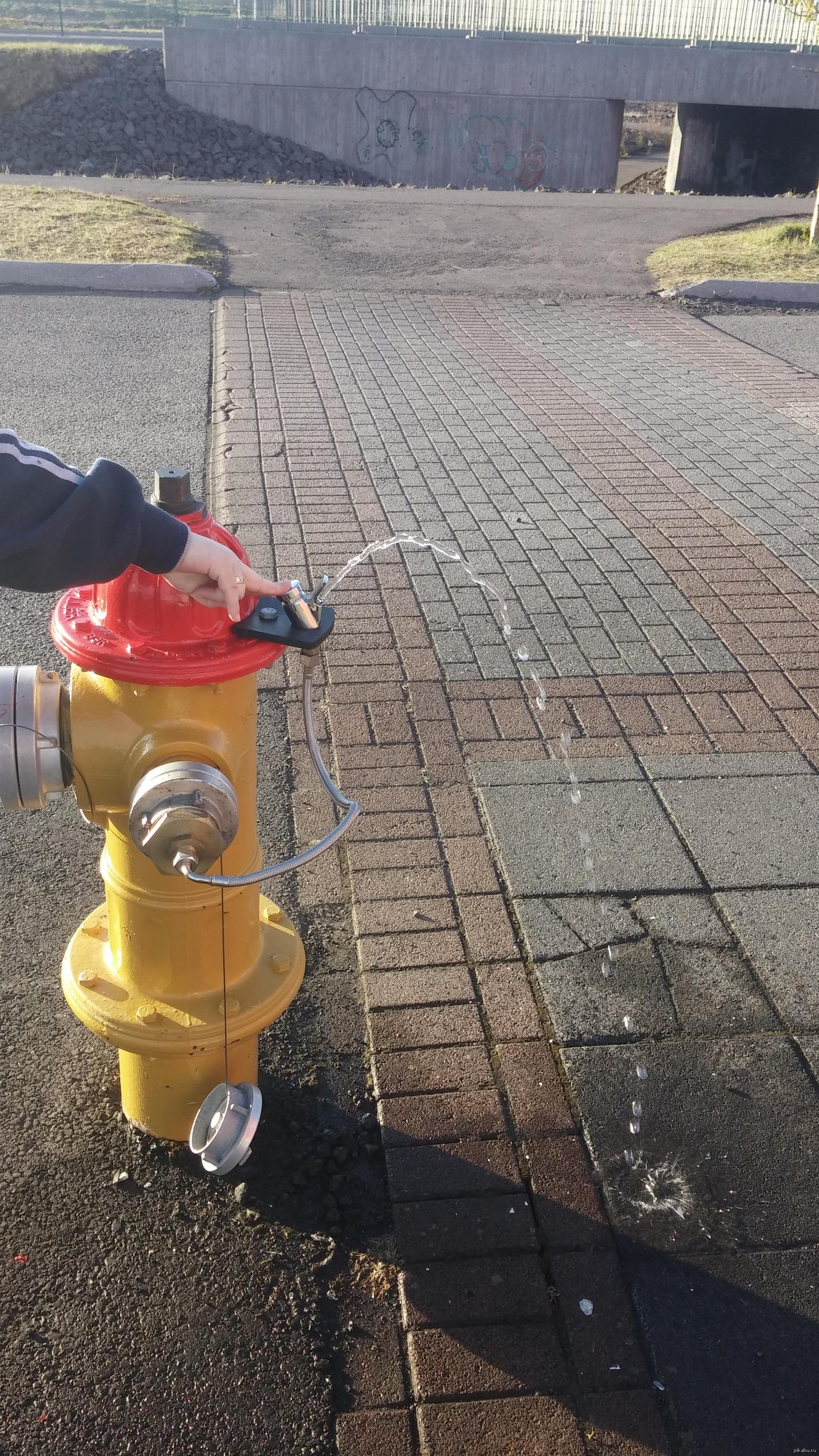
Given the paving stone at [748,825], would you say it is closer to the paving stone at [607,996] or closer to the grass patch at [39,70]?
the paving stone at [607,996]

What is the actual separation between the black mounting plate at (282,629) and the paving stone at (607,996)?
118cm

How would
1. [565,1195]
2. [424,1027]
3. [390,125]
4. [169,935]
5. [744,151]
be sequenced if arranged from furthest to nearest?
[744,151] → [390,125] → [424,1027] → [565,1195] → [169,935]

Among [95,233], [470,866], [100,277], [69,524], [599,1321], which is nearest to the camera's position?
[69,524]

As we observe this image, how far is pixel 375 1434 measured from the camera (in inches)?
72.0

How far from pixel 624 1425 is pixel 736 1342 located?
0.85 ft

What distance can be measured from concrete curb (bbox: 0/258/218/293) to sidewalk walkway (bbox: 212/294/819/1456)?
4.23 m

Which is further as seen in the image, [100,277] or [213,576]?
[100,277]

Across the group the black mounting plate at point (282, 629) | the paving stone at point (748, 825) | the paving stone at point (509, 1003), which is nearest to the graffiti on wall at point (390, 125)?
the paving stone at point (748, 825)

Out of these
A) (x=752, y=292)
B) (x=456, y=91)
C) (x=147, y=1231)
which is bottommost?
(x=147, y=1231)

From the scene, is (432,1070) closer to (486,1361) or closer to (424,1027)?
(424,1027)

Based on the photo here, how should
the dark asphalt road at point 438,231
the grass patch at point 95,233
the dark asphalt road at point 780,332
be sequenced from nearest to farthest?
the dark asphalt road at point 780,332
the grass patch at point 95,233
the dark asphalt road at point 438,231

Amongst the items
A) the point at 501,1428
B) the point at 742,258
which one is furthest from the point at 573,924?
the point at 742,258

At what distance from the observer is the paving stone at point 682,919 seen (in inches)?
114

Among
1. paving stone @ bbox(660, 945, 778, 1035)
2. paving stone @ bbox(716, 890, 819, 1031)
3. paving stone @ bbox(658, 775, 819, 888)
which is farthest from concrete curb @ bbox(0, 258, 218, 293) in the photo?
paving stone @ bbox(660, 945, 778, 1035)
